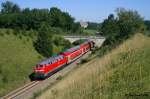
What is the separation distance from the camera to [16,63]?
172 feet

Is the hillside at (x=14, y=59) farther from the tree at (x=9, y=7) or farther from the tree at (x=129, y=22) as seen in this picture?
the tree at (x=9, y=7)

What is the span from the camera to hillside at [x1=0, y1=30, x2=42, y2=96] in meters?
44.8

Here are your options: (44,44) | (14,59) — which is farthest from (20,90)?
(44,44)

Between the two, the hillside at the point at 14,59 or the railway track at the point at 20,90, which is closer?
the railway track at the point at 20,90

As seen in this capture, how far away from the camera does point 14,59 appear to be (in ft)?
178

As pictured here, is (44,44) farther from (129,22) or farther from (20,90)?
(20,90)

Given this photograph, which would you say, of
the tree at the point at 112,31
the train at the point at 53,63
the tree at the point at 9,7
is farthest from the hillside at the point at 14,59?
the tree at the point at 9,7

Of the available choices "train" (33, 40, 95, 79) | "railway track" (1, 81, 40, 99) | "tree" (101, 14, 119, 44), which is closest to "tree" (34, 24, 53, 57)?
"train" (33, 40, 95, 79)

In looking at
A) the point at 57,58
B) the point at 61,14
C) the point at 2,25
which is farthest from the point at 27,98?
the point at 61,14

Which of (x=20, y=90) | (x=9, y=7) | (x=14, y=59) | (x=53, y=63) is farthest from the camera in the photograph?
(x=9, y=7)

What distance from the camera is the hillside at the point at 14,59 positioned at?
A: 44781mm

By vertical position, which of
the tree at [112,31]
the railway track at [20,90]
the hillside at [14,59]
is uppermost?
the tree at [112,31]

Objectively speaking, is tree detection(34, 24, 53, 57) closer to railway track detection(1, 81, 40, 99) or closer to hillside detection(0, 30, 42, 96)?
hillside detection(0, 30, 42, 96)

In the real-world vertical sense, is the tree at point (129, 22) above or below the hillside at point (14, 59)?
above
